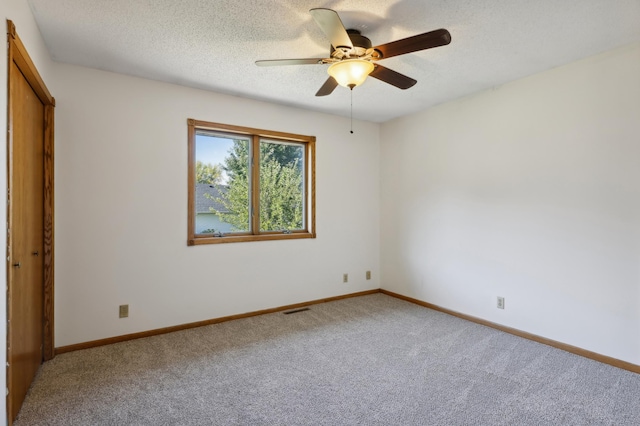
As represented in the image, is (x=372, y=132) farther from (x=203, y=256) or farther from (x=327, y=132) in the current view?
(x=203, y=256)

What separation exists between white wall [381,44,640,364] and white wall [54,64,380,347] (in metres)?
1.58

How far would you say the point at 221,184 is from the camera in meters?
3.71

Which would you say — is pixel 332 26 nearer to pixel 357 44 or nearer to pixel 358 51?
pixel 358 51

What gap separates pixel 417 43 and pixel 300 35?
884 mm

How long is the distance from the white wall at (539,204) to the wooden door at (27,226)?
3.79 metres

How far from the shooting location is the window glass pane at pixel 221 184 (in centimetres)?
357

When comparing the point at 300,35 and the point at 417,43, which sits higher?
the point at 300,35

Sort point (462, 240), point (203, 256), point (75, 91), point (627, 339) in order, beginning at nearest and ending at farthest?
point (627, 339), point (75, 91), point (203, 256), point (462, 240)

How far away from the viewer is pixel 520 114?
319 centimetres

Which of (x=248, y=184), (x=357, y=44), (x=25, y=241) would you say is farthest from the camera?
(x=248, y=184)

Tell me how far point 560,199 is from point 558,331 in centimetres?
117

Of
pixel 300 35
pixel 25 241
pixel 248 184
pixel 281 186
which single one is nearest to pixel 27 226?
pixel 25 241

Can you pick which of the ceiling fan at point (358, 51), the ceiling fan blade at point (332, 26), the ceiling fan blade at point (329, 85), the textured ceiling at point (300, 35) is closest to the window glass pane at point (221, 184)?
the textured ceiling at point (300, 35)

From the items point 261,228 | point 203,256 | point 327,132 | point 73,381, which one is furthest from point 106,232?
point 327,132
